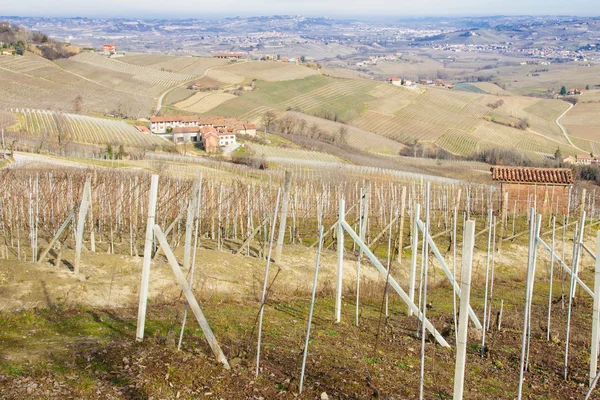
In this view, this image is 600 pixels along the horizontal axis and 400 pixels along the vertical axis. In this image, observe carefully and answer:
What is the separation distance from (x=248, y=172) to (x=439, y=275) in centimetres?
2170

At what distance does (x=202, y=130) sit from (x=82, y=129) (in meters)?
11.1

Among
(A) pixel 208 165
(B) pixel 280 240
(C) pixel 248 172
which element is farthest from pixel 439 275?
(A) pixel 208 165

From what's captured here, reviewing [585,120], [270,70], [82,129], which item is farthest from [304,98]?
[82,129]

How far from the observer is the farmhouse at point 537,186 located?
2598 centimetres

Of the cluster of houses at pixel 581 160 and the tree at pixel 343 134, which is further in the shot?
the tree at pixel 343 134

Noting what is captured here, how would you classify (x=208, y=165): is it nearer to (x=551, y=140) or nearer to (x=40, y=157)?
(x=40, y=157)

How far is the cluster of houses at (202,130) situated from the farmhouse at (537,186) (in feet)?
116

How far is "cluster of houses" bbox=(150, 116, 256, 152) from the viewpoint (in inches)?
2343

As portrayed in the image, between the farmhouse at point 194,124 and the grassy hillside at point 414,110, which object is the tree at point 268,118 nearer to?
the grassy hillside at point 414,110

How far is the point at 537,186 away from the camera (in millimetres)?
26047

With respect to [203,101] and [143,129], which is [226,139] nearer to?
[143,129]

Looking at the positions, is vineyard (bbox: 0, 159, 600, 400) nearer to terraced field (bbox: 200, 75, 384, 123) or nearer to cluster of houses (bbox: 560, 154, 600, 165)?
cluster of houses (bbox: 560, 154, 600, 165)

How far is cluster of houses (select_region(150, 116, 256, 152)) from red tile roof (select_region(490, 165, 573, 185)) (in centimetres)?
3541

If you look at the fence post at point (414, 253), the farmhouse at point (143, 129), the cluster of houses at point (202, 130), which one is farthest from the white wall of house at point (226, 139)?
the fence post at point (414, 253)
